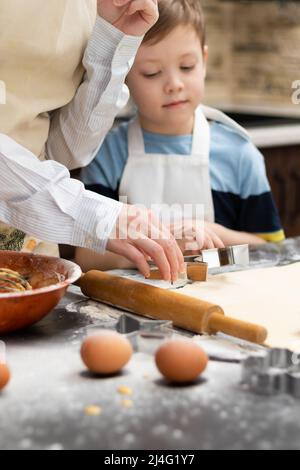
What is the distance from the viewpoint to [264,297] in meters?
1.19

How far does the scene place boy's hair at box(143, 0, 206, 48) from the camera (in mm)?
1658

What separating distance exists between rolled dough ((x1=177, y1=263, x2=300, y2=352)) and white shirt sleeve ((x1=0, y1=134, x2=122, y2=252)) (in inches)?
7.2

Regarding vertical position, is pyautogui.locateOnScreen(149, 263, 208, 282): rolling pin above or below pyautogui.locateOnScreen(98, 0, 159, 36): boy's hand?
below

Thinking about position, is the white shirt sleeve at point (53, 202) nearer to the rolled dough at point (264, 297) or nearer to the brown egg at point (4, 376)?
the rolled dough at point (264, 297)

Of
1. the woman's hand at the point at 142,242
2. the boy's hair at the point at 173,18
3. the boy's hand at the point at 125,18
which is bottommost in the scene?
the woman's hand at the point at 142,242

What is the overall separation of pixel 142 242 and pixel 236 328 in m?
0.21

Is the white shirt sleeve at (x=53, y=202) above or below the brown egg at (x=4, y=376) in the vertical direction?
above

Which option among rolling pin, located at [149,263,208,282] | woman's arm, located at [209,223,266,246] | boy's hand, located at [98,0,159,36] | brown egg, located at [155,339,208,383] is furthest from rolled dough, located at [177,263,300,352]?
boy's hand, located at [98,0,159,36]

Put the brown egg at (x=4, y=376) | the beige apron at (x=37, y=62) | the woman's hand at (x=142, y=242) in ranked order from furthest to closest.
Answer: the beige apron at (x=37, y=62) → the woman's hand at (x=142, y=242) → the brown egg at (x=4, y=376)

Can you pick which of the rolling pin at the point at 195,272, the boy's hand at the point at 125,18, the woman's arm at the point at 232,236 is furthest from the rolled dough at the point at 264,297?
the boy's hand at the point at 125,18

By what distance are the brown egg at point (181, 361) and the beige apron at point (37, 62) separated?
558mm

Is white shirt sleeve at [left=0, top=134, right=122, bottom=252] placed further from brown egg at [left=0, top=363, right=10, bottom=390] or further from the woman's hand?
brown egg at [left=0, top=363, right=10, bottom=390]

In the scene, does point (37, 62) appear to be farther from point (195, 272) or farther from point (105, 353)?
point (105, 353)

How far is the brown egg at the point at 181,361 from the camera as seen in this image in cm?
86
